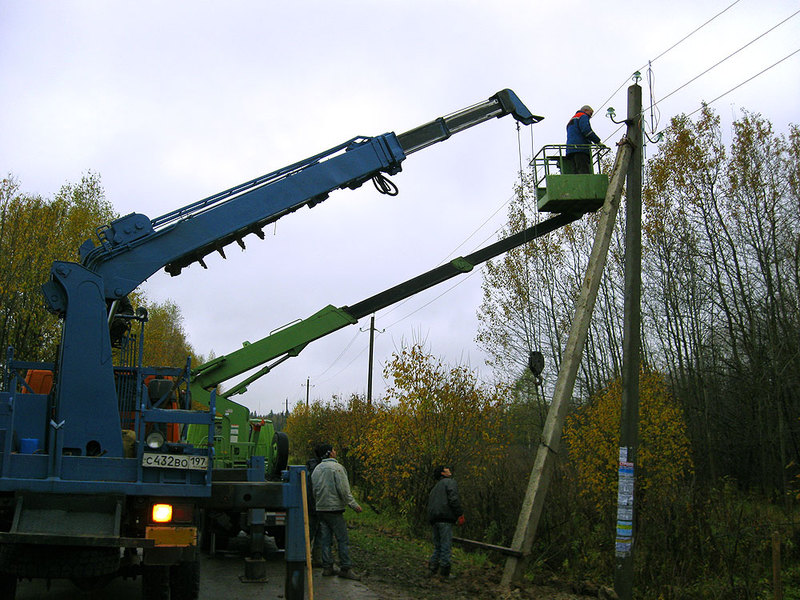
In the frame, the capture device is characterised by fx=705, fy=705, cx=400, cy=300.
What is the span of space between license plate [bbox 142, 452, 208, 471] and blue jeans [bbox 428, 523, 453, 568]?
18.8 ft

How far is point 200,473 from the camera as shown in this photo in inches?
252

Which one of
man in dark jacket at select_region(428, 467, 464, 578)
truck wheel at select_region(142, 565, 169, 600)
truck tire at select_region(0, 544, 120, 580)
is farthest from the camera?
man in dark jacket at select_region(428, 467, 464, 578)

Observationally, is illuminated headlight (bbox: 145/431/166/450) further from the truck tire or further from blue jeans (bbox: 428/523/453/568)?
blue jeans (bbox: 428/523/453/568)

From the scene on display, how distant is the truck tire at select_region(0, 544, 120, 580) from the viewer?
5.94m

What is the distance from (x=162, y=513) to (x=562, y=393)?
609 centimetres

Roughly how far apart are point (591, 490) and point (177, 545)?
14031mm

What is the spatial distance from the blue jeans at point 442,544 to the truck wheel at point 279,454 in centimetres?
332

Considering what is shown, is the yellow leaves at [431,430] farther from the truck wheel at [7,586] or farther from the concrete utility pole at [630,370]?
the truck wheel at [7,586]

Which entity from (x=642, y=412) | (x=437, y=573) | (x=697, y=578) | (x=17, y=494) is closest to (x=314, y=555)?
(x=437, y=573)

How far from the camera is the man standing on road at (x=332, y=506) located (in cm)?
1047

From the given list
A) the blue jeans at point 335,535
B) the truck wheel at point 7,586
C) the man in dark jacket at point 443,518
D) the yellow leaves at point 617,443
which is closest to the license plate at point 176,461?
the truck wheel at point 7,586

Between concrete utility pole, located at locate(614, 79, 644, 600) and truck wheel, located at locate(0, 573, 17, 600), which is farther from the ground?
concrete utility pole, located at locate(614, 79, 644, 600)

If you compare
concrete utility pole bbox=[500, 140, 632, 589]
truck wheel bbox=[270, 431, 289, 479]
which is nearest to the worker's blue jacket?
concrete utility pole bbox=[500, 140, 632, 589]

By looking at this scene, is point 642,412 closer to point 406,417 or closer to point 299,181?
point 406,417
